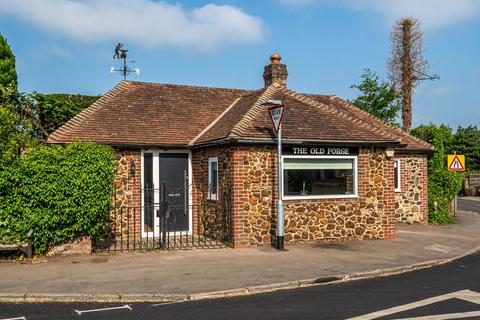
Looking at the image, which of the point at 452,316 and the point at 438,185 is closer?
the point at 452,316

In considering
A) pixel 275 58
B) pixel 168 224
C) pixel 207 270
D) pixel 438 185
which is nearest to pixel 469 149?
pixel 438 185

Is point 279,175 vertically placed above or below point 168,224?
above

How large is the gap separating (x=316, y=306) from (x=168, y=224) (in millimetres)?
7488

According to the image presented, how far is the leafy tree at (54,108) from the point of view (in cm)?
1777

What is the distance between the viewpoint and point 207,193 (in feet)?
47.8

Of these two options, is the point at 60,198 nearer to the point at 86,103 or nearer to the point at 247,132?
the point at 247,132

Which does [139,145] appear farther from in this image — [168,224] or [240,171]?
[240,171]

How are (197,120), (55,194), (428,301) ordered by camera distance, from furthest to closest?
(197,120)
(55,194)
(428,301)

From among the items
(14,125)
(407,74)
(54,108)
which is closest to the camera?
(14,125)

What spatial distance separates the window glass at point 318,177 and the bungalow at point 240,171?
0.10ft

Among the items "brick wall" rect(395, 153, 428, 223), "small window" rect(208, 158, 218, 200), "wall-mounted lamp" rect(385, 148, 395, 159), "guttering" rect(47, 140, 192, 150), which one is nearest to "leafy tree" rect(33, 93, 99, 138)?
"guttering" rect(47, 140, 192, 150)

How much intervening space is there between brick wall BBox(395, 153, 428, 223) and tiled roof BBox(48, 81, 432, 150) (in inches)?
162

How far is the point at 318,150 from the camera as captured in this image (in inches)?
537

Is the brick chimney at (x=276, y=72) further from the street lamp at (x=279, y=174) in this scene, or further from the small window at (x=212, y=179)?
the street lamp at (x=279, y=174)
